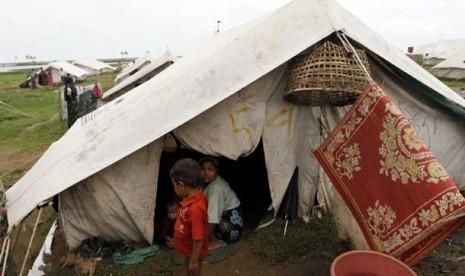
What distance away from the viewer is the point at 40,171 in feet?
13.8

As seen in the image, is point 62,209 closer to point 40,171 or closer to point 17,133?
point 40,171

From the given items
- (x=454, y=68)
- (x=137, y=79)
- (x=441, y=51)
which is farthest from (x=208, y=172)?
(x=441, y=51)

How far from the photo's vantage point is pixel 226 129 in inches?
156

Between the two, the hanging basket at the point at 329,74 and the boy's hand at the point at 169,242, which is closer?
the hanging basket at the point at 329,74

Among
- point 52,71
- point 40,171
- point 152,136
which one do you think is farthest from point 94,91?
point 52,71

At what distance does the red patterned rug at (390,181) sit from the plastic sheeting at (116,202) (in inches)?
70.0

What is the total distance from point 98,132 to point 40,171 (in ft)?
2.97

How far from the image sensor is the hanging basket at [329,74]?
10.9 ft

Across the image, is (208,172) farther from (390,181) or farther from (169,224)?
(390,181)

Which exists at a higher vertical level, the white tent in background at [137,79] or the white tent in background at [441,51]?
the white tent in background at [441,51]

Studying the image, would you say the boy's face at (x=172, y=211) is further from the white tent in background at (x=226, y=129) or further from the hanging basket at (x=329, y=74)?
the hanging basket at (x=329, y=74)

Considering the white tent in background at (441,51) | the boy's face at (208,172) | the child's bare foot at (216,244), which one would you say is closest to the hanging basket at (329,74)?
the boy's face at (208,172)

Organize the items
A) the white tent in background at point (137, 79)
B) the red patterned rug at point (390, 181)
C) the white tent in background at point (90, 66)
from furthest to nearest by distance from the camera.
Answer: the white tent in background at point (90, 66), the white tent in background at point (137, 79), the red patterned rug at point (390, 181)

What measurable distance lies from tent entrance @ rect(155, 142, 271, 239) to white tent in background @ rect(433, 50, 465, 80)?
65.1 feet
